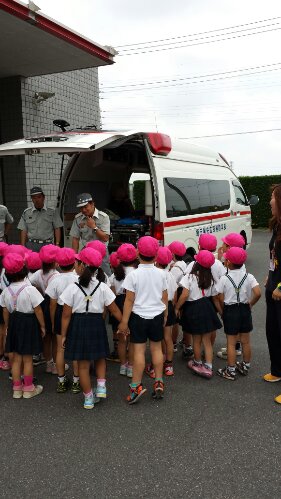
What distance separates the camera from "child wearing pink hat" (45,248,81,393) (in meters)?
3.92

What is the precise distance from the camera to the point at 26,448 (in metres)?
3.08

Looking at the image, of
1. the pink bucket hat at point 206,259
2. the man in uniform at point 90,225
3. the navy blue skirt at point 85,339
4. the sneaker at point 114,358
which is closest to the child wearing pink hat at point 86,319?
the navy blue skirt at point 85,339

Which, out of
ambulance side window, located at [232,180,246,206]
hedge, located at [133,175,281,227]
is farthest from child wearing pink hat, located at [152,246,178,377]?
hedge, located at [133,175,281,227]

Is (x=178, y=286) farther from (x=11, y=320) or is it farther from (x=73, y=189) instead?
(x=73, y=189)

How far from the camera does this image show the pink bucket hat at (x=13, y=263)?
3.76m

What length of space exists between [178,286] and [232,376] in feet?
3.40

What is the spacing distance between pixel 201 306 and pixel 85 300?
4.03 feet


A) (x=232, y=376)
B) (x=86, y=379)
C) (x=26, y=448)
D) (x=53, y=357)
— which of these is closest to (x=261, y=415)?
(x=232, y=376)

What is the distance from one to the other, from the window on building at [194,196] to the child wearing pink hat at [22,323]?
278 cm

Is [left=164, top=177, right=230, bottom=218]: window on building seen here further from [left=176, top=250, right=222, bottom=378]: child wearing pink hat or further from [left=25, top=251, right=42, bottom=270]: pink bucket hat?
[left=25, top=251, right=42, bottom=270]: pink bucket hat

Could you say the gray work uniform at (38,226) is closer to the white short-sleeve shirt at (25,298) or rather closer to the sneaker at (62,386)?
the white short-sleeve shirt at (25,298)

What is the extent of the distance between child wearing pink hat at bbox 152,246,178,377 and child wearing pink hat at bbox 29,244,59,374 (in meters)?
1.00

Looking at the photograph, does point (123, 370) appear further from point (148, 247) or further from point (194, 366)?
point (148, 247)

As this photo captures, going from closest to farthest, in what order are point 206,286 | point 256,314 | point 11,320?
point 11,320, point 206,286, point 256,314
